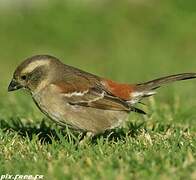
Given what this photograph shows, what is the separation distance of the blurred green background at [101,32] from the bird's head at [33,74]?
7.27 m

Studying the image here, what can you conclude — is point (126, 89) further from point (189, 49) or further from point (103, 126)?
point (189, 49)

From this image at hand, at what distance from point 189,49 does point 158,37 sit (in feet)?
2.85

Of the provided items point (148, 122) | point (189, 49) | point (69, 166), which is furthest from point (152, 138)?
point (189, 49)

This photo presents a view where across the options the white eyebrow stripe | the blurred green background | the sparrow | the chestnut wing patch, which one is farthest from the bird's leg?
the blurred green background

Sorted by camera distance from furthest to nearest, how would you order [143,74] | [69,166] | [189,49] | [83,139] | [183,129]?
[189,49] → [143,74] → [183,129] → [83,139] → [69,166]

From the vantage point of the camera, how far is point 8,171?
6.01 metres

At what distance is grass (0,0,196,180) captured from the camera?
5.95 m

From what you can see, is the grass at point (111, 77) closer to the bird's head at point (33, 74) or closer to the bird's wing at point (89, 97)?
the bird's wing at point (89, 97)

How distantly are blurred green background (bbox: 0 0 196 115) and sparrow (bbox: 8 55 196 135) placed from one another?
725 centimetres

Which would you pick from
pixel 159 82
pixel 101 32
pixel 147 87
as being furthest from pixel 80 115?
pixel 101 32

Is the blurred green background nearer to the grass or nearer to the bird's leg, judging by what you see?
the grass

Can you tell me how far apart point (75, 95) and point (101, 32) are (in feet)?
31.4

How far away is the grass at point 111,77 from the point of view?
595cm

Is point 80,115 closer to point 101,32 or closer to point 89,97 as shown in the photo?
point 89,97
